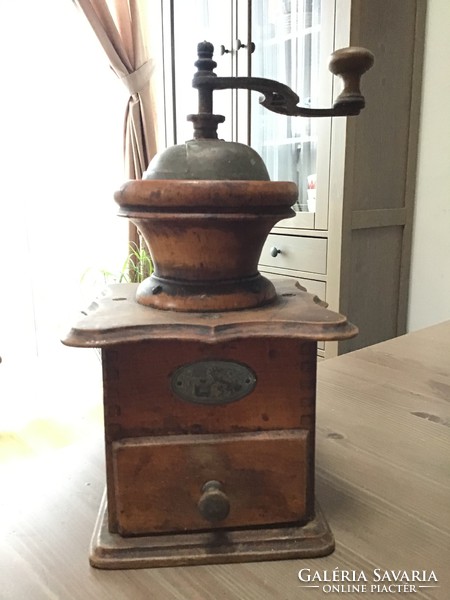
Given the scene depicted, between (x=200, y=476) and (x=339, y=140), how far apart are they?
143cm

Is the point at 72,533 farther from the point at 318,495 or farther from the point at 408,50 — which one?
the point at 408,50

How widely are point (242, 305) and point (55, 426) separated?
54 cm

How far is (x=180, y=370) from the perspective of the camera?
1.68 feet

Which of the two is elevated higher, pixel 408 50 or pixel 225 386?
pixel 408 50

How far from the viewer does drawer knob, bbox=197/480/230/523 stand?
503mm

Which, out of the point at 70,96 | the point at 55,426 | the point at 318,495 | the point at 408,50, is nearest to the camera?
the point at 318,495

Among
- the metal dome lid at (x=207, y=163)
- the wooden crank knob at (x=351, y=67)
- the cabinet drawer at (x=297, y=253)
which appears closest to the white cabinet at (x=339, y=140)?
the cabinet drawer at (x=297, y=253)

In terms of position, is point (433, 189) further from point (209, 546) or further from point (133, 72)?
point (209, 546)

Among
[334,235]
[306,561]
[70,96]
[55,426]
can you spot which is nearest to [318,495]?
[306,561]

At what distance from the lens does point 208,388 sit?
1.69 ft

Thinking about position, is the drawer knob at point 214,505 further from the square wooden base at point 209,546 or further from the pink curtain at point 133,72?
the pink curtain at point 133,72

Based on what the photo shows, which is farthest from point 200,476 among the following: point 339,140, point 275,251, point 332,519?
point 275,251

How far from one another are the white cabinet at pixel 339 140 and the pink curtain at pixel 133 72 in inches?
18.0

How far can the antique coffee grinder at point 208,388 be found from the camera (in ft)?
1.65
